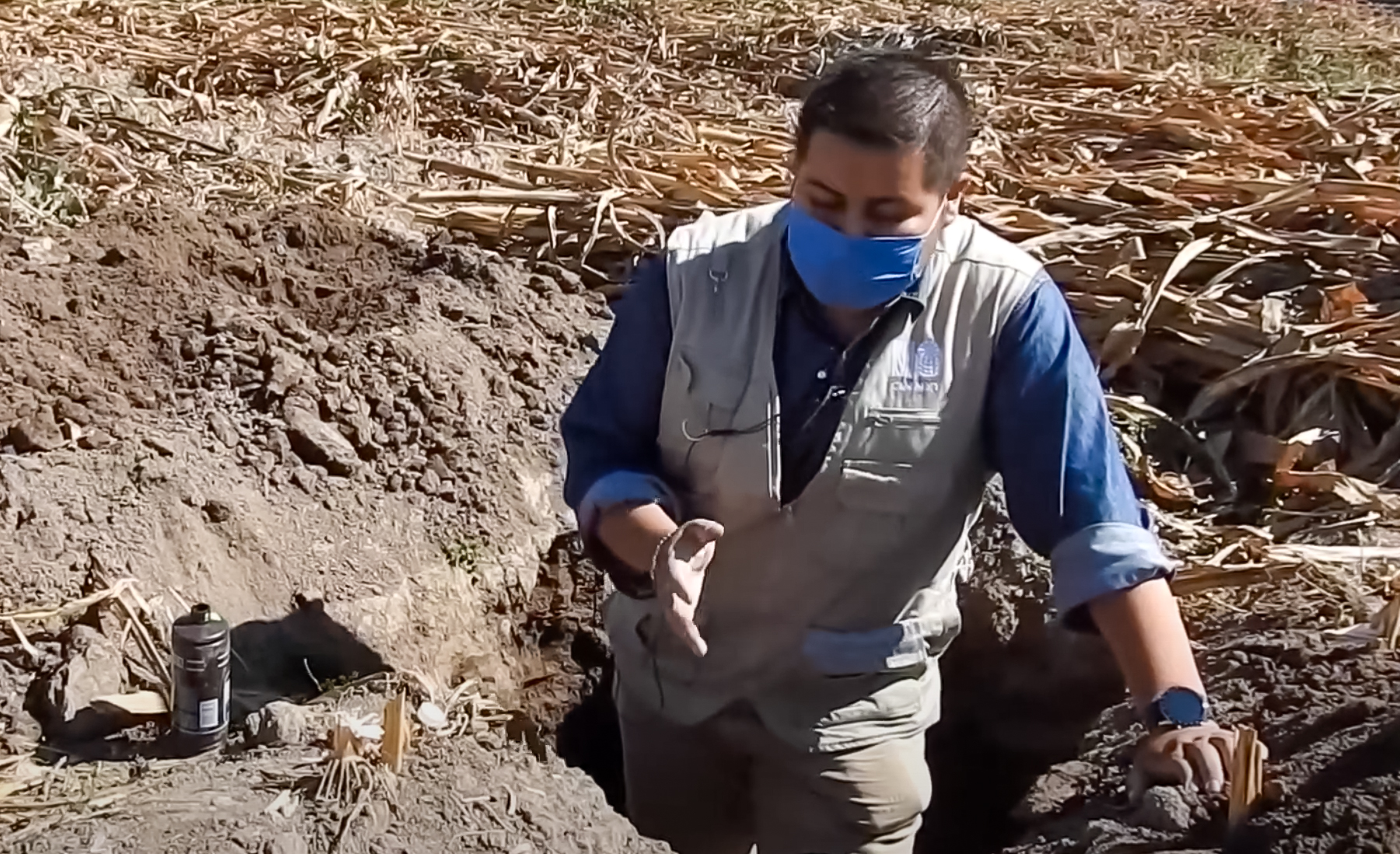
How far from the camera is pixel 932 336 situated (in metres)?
2.26

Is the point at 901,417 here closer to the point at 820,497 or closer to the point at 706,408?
the point at 820,497

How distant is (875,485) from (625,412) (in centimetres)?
38

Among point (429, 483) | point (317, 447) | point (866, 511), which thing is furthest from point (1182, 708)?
point (317, 447)

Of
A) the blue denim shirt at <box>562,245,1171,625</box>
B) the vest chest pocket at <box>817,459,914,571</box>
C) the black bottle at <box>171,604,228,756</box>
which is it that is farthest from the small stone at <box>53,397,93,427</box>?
the vest chest pocket at <box>817,459,914,571</box>

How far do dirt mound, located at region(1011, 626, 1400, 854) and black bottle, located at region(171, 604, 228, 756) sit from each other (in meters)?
1.39

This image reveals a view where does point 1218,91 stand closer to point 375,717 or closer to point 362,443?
point 362,443

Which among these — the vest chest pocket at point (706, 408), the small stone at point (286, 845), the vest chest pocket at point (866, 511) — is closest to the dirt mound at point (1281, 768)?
the vest chest pocket at point (866, 511)

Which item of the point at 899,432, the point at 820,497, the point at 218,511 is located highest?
the point at 899,432

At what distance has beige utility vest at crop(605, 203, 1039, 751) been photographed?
227 centimetres

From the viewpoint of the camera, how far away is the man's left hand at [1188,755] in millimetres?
1938

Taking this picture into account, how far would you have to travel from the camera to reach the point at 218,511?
341 centimetres

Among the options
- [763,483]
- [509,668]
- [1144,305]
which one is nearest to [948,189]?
[763,483]

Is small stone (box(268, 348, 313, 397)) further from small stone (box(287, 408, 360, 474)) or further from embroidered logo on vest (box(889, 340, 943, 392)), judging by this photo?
embroidered logo on vest (box(889, 340, 943, 392))

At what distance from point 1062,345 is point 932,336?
0.60 feet
